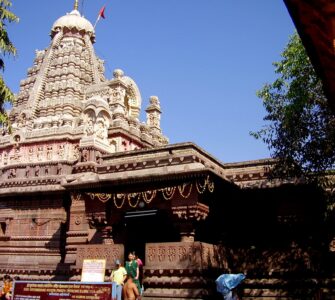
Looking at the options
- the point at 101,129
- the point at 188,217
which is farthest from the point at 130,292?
the point at 101,129

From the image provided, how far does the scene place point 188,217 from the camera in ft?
43.8

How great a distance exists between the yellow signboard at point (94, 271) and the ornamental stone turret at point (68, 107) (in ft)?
32.2

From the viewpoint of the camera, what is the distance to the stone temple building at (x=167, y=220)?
13023 mm

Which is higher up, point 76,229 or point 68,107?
point 68,107

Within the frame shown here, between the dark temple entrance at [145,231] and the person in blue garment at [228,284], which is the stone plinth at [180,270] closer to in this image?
the person in blue garment at [228,284]

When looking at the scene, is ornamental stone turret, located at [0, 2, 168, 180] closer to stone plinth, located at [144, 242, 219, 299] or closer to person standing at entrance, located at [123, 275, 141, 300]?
stone plinth, located at [144, 242, 219, 299]

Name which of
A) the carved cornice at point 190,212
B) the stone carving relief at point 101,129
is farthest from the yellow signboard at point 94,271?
the stone carving relief at point 101,129

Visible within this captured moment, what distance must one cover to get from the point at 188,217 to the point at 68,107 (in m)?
19.9

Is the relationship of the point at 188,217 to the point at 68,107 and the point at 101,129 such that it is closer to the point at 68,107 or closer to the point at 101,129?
the point at 101,129

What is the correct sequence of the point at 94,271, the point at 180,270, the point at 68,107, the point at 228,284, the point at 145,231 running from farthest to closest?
the point at 68,107 < the point at 145,231 < the point at 94,271 < the point at 180,270 < the point at 228,284

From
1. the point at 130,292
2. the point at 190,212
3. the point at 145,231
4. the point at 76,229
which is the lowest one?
the point at 130,292

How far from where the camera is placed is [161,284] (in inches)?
511

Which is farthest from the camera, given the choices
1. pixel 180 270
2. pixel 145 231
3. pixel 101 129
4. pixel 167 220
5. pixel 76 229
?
pixel 101 129

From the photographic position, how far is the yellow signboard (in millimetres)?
12919
